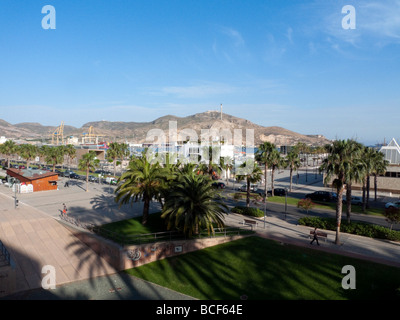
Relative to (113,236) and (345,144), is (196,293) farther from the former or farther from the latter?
(345,144)

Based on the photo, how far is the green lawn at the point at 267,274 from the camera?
50.2 ft

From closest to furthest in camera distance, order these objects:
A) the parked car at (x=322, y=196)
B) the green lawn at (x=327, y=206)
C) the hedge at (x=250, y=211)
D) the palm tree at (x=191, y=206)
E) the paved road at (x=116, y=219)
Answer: the paved road at (x=116, y=219)
the palm tree at (x=191, y=206)
the hedge at (x=250, y=211)
the green lawn at (x=327, y=206)
the parked car at (x=322, y=196)

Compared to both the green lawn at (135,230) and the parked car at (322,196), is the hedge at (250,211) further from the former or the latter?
the parked car at (322,196)

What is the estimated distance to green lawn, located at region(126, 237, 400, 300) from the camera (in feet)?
50.2

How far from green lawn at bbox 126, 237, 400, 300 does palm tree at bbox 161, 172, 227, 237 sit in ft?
7.45

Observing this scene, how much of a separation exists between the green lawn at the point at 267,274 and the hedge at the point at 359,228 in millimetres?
6903

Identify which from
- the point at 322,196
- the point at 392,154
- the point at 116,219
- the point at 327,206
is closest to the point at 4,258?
the point at 116,219

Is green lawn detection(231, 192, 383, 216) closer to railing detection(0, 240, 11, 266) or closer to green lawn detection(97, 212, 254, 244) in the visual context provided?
green lawn detection(97, 212, 254, 244)

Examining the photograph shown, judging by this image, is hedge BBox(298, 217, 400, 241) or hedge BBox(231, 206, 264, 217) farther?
hedge BBox(231, 206, 264, 217)

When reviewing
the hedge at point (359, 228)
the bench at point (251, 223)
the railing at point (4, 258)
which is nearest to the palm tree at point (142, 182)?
the railing at point (4, 258)

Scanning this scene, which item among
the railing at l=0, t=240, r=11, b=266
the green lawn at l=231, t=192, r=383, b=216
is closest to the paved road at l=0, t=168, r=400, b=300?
the railing at l=0, t=240, r=11, b=266

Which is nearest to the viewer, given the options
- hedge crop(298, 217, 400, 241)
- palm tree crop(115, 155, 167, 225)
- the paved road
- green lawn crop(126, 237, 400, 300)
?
green lawn crop(126, 237, 400, 300)

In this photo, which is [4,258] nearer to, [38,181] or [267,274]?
[267,274]
